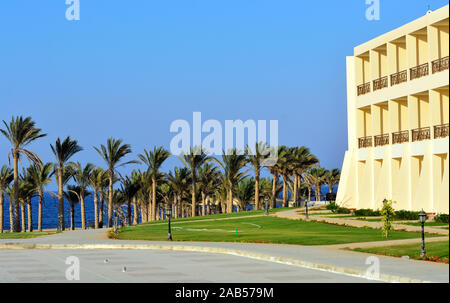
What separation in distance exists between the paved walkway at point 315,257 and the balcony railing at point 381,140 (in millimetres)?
23003

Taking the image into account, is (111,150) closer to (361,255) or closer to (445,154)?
(445,154)

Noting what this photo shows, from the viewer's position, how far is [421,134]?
42781 mm

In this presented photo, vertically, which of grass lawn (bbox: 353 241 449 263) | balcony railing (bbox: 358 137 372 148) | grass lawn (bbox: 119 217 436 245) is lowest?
grass lawn (bbox: 119 217 436 245)

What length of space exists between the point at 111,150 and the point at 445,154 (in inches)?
1266

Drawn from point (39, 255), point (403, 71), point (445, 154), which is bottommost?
point (39, 255)

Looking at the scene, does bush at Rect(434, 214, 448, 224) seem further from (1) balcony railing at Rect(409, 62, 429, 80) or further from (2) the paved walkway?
(2) the paved walkway

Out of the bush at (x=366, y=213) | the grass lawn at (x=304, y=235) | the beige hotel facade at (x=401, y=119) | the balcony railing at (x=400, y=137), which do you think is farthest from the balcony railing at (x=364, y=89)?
the grass lawn at (x=304, y=235)

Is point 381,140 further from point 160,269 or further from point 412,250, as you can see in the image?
point 160,269

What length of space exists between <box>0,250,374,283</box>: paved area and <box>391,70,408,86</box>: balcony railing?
2361 cm

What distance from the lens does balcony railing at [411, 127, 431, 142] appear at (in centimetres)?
4212

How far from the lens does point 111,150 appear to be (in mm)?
63312

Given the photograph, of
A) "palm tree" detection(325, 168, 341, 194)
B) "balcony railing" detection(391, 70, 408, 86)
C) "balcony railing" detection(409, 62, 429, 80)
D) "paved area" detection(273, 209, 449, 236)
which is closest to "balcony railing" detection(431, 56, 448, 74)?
"balcony railing" detection(409, 62, 429, 80)

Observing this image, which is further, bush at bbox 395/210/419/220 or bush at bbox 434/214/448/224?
bush at bbox 395/210/419/220
